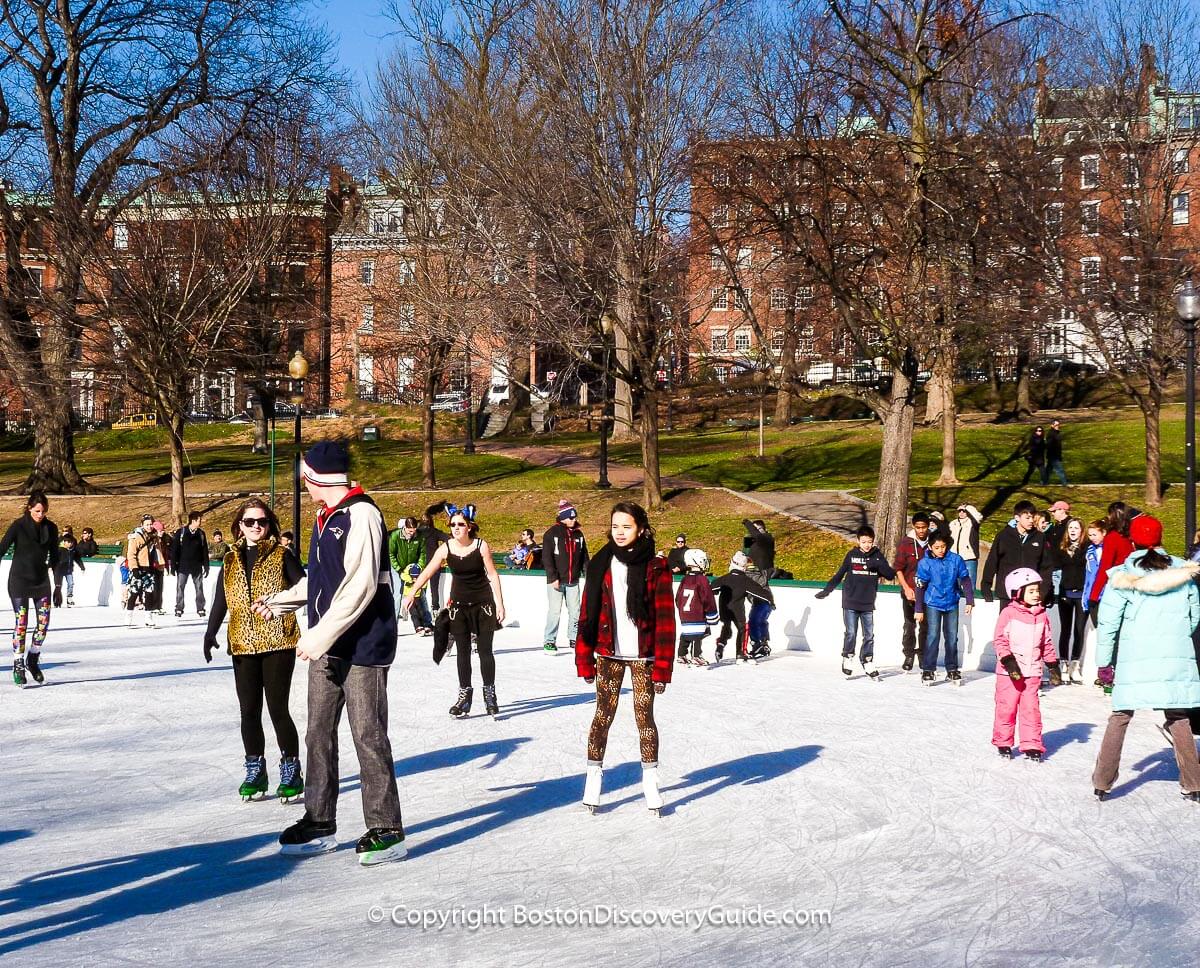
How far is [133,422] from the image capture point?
60406 mm

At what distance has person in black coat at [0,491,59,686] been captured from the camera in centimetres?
1352

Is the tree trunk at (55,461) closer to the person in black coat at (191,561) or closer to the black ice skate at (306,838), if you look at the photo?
the person in black coat at (191,561)

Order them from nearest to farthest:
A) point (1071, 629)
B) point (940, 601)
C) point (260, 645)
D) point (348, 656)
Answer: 1. point (348, 656)
2. point (260, 645)
3. point (940, 601)
4. point (1071, 629)

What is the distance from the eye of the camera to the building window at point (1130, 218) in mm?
30422

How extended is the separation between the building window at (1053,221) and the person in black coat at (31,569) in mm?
22994

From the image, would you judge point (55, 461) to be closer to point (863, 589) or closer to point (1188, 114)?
point (1188, 114)

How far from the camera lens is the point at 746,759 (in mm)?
10188

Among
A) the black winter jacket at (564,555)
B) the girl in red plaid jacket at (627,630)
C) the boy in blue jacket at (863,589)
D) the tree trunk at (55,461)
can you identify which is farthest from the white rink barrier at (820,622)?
the tree trunk at (55,461)

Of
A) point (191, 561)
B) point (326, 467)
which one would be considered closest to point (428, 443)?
point (191, 561)

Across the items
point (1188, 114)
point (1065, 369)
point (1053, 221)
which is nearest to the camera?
point (1053, 221)

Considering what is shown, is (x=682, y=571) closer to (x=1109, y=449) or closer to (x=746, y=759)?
(x=746, y=759)

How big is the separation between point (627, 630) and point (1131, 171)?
26.6m

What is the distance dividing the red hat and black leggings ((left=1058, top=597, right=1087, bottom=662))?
5.39 meters

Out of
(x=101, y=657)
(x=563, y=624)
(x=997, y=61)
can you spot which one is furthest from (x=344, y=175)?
(x=101, y=657)
